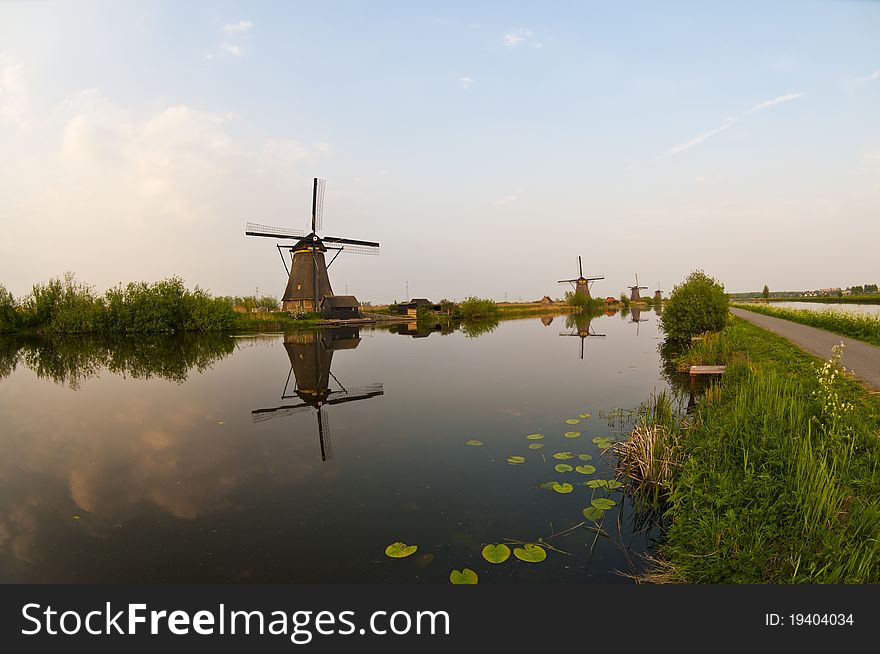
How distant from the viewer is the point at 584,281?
9038cm

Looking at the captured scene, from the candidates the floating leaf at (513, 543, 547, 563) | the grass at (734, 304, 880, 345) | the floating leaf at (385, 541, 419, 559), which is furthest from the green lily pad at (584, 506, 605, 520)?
the grass at (734, 304, 880, 345)

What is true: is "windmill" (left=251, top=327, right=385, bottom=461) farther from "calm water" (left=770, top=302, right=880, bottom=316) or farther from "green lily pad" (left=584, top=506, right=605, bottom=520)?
"calm water" (left=770, top=302, right=880, bottom=316)

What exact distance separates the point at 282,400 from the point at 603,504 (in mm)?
9925

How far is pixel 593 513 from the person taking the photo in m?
5.48

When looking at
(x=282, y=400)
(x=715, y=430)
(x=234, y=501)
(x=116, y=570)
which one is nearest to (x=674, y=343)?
(x=715, y=430)

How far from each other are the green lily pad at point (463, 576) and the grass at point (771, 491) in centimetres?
191

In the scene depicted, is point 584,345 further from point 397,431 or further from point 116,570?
point 116,570

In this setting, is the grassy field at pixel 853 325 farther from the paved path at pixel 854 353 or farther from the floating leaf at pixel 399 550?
the floating leaf at pixel 399 550

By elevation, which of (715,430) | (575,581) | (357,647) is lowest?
(575,581)

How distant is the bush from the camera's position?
22.2 metres

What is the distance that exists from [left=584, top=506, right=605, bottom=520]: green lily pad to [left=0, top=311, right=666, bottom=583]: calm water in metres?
0.13

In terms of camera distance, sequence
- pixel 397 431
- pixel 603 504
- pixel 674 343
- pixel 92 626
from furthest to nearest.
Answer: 1. pixel 674 343
2. pixel 397 431
3. pixel 603 504
4. pixel 92 626

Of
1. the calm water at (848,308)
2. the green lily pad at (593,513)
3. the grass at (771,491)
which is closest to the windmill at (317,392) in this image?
the green lily pad at (593,513)

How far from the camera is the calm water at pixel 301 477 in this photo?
4.53 meters
